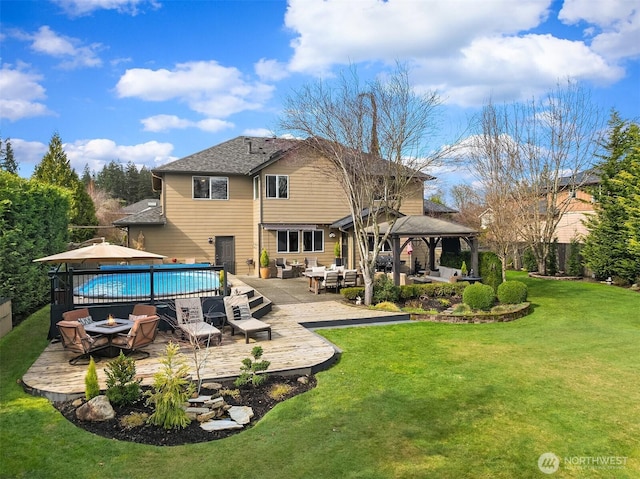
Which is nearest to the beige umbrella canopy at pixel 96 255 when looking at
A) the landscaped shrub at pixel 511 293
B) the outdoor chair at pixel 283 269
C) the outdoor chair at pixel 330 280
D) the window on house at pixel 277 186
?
the outdoor chair at pixel 330 280

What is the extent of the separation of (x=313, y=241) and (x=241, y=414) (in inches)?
707

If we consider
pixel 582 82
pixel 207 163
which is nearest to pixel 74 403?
pixel 207 163

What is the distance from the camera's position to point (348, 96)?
14.6 m

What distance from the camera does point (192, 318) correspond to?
10555 millimetres

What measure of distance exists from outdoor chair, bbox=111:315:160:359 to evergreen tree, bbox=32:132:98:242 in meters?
26.8

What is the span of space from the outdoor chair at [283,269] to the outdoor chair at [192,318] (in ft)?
35.7

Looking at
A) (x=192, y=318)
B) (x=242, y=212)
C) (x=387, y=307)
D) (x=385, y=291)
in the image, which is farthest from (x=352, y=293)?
(x=242, y=212)

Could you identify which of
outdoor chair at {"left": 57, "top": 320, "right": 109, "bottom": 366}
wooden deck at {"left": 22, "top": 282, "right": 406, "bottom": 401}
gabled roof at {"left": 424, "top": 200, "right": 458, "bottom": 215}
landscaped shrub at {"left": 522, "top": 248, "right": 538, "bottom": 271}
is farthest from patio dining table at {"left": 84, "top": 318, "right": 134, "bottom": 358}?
landscaped shrub at {"left": 522, "top": 248, "right": 538, "bottom": 271}

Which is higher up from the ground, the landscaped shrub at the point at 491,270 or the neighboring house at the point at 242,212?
the neighboring house at the point at 242,212

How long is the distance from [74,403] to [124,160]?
8712 centimetres

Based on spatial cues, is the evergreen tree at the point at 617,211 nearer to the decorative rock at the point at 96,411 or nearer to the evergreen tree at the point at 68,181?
the decorative rock at the point at 96,411

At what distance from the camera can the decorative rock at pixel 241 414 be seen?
244 inches

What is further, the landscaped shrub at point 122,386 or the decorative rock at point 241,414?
the landscaped shrub at point 122,386

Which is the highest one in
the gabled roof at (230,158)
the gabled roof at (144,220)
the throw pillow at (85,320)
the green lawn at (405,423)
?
the gabled roof at (230,158)
